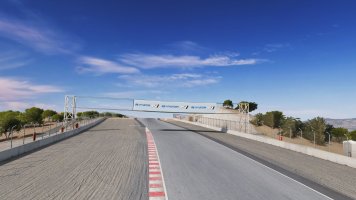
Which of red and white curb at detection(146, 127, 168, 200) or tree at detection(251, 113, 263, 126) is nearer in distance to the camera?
red and white curb at detection(146, 127, 168, 200)

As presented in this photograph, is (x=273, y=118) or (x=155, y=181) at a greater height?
(x=273, y=118)

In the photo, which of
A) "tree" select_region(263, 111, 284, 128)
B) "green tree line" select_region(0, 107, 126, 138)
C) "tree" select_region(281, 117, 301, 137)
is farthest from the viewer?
"tree" select_region(263, 111, 284, 128)

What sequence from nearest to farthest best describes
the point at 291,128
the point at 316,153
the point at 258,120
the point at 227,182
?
the point at 227,182
the point at 316,153
the point at 291,128
the point at 258,120

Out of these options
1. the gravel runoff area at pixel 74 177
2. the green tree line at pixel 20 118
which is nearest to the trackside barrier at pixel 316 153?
the gravel runoff area at pixel 74 177

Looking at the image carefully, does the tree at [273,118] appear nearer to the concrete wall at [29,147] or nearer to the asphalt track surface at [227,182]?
the concrete wall at [29,147]

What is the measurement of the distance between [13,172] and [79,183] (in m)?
4.01

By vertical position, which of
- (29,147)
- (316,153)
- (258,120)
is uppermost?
(258,120)

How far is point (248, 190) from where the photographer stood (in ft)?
36.0

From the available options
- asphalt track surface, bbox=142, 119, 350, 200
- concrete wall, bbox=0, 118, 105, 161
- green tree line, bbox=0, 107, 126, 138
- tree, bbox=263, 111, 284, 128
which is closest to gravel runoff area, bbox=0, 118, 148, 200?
concrete wall, bbox=0, 118, 105, 161

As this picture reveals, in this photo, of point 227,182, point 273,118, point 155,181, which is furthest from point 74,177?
Answer: point 273,118

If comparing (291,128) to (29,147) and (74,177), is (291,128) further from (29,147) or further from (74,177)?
(74,177)

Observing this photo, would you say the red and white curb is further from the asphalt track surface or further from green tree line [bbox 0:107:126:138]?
green tree line [bbox 0:107:126:138]

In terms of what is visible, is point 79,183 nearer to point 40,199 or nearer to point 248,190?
point 40,199

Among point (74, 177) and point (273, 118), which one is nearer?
point (74, 177)
